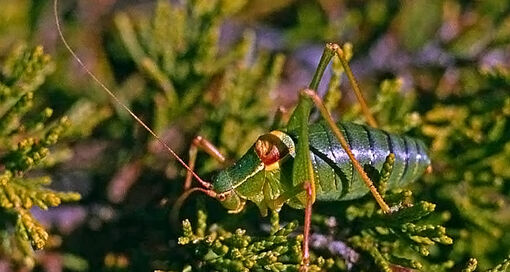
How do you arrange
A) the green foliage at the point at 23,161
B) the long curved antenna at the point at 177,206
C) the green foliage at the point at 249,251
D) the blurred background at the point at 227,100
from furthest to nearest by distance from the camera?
1. the blurred background at the point at 227,100
2. the long curved antenna at the point at 177,206
3. the green foliage at the point at 23,161
4. the green foliage at the point at 249,251

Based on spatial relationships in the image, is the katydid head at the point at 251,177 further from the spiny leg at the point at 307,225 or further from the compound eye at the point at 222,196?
the spiny leg at the point at 307,225

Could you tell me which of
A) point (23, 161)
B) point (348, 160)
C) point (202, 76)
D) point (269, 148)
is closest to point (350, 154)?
point (348, 160)

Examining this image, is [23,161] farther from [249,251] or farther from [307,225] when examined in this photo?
[307,225]

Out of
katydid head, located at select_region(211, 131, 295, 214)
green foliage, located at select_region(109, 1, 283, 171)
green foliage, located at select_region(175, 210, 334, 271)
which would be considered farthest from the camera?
green foliage, located at select_region(109, 1, 283, 171)

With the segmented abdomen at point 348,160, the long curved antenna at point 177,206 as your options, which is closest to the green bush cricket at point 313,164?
the segmented abdomen at point 348,160

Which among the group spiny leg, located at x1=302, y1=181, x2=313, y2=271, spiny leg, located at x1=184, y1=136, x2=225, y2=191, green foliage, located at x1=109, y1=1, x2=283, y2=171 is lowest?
spiny leg, located at x1=302, y1=181, x2=313, y2=271

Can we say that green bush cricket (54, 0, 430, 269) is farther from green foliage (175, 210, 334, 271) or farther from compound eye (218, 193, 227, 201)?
green foliage (175, 210, 334, 271)

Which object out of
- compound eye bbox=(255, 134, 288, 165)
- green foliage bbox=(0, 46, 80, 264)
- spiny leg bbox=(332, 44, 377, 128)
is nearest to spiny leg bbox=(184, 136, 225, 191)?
compound eye bbox=(255, 134, 288, 165)
